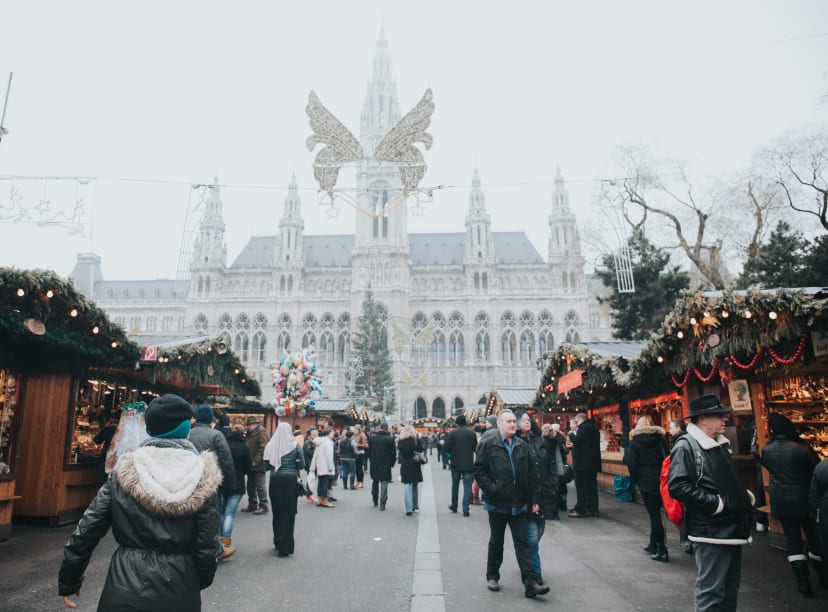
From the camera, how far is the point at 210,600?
4.31 metres

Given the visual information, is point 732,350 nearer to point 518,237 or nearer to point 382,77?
point 382,77

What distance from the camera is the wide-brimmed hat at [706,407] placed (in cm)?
324

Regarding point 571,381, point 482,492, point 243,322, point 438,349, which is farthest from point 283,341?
point 482,492

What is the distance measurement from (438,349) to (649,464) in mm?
46174

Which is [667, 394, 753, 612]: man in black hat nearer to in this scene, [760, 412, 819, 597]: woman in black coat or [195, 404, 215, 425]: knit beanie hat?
[760, 412, 819, 597]: woman in black coat

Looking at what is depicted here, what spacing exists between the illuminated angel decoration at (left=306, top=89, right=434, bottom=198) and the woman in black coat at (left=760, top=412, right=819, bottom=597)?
6.52 meters

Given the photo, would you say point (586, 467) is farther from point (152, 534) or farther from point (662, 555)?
point (152, 534)

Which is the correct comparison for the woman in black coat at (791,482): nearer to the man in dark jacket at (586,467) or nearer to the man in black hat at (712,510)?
the man in black hat at (712,510)

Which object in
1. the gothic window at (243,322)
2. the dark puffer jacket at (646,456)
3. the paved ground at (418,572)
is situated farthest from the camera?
the gothic window at (243,322)

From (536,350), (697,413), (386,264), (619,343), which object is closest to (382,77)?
(386,264)

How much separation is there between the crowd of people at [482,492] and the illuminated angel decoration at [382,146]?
4231 mm

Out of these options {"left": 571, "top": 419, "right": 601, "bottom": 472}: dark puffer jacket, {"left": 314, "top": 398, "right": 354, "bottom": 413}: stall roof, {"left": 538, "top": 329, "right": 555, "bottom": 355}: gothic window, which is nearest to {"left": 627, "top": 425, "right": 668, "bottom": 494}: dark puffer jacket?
{"left": 571, "top": 419, "right": 601, "bottom": 472}: dark puffer jacket

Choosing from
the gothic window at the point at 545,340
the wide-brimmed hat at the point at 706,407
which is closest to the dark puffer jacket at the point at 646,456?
the wide-brimmed hat at the point at 706,407

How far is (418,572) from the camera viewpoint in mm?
5105
